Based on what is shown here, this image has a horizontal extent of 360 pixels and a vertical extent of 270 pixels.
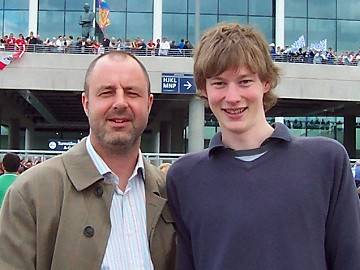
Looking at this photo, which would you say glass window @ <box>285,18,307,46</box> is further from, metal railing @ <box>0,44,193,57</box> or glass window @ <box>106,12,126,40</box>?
metal railing @ <box>0,44,193,57</box>

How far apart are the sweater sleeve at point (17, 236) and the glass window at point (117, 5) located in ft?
119

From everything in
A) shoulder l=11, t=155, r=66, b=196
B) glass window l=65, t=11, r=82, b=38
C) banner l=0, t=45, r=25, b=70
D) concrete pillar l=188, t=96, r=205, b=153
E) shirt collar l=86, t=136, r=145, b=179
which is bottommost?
shoulder l=11, t=155, r=66, b=196

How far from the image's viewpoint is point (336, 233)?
244 cm

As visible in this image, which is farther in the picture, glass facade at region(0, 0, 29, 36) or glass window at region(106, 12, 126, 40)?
glass facade at region(0, 0, 29, 36)

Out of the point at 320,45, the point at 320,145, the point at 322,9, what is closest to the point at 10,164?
the point at 320,145

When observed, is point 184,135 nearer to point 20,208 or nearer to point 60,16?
point 60,16

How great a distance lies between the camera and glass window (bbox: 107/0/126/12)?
37.8 metres

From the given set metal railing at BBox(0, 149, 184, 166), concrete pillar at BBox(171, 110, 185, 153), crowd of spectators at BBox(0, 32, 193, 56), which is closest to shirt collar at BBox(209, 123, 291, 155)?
metal railing at BBox(0, 149, 184, 166)

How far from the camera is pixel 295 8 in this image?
38.7 meters

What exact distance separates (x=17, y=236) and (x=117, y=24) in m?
36.3

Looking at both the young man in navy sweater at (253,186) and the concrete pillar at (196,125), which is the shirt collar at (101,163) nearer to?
the young man in navy sweater at (253,186)

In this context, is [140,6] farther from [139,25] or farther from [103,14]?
[103,14]

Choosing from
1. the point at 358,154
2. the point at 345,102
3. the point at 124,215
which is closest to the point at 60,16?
the point at 345,102

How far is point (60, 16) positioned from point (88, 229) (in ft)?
122
